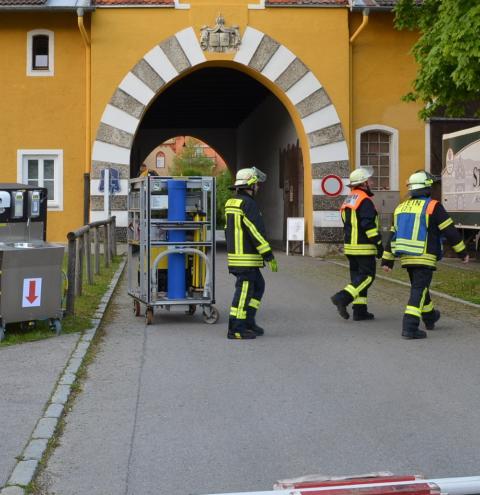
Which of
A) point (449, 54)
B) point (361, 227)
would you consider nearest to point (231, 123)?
point (449, 54)

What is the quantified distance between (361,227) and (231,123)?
1242 inches

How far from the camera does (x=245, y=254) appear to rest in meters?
10.6

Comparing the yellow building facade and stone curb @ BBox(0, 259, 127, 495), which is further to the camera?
the yellow building facade

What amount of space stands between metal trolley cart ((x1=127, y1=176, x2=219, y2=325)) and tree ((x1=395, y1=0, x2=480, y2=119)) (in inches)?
182

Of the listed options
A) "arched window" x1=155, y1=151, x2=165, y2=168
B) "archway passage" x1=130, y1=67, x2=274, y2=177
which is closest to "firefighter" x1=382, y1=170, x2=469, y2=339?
"archway passage" x1=130, y1=67, x2=274, y2=177

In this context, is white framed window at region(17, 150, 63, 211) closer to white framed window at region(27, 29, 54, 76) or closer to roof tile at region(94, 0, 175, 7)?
white framed window at region(27, 29, 54, 76)

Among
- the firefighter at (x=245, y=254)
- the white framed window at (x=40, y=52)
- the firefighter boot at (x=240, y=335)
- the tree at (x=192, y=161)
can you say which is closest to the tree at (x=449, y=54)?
the firefighter at (x=245, y=254)

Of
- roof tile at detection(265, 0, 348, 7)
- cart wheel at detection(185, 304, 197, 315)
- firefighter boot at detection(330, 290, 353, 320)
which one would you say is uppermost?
roof tile at detection(265, 0, 348, 7)

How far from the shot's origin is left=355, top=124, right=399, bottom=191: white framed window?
2494 cm

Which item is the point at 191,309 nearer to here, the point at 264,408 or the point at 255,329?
the point at 255,329

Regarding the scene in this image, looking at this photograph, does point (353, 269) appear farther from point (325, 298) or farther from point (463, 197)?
point (463, 197)

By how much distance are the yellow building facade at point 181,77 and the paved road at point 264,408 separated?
12866 millimetres

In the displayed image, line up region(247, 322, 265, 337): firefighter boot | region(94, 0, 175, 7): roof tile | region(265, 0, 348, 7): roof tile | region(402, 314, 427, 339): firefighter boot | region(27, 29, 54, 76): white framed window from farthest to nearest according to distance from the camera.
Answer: region(27, 29, 54, 76): white framed window < region(265, 0, 348, 7): roof tile < region(94, 0, 175, 7): roof tile < region(247, 322, 265, 337): firefighter boot < region(402, 314, 427, 339): firefighter boot

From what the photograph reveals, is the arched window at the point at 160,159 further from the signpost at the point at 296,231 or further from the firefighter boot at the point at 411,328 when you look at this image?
the firefighter boot at the point at 411,328
